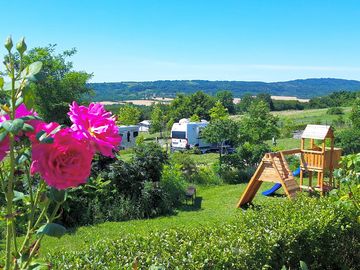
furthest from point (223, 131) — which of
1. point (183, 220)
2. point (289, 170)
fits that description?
point (183, 220)

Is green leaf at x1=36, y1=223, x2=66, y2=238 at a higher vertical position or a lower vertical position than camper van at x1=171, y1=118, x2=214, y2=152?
higher

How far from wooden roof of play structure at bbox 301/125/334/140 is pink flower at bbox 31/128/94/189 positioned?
10.9m

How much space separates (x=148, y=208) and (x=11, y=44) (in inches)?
374

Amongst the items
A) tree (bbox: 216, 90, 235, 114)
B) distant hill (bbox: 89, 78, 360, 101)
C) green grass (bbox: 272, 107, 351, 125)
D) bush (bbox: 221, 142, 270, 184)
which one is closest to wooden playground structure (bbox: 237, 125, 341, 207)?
bush (bbox: 221, 142, 270, 184)

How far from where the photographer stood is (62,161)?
3.16 feet

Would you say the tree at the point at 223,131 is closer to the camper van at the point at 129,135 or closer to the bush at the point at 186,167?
the bush at the point at 186,167

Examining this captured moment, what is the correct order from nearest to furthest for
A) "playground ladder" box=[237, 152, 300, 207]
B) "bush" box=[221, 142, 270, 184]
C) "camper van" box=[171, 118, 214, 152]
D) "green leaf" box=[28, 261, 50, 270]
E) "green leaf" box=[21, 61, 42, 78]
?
"green leaf" box=[21, 61, 42, 78]
"green leaf" box=[28, 261, 50, 270]
"playground ladder" box=[237, 152, 300, 207]
"bush" box=[221, 142, 270, 184]
"camper van" box=[171, 118, 214, 152]

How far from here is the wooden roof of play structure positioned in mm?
11211

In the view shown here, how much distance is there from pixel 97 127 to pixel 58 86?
26.8 metres

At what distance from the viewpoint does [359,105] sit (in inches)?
949

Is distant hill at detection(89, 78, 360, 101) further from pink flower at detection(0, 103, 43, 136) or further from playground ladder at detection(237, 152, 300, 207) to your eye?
pink flower at detection(0, 103, 43, 136)

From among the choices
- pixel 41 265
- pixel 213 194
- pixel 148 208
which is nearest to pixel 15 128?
pixel 41 265

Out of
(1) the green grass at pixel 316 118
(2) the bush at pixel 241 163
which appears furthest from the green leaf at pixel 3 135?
(1) the green grass at pixel 316 118

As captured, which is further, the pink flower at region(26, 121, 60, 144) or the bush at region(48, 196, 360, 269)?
the bush at region(48, 196, 360, 269)
